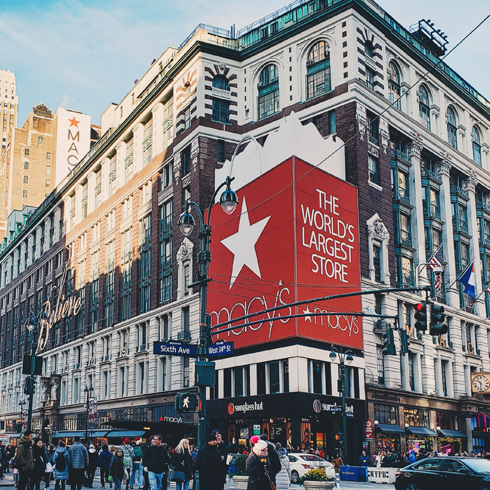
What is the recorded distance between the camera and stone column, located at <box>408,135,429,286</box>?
57.8m

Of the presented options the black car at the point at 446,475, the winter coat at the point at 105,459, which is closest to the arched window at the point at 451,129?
the black car at the point at 446,475

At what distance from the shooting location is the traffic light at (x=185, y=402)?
68.4ft

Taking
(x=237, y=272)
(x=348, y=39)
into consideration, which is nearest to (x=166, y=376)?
(x=237, y=272)

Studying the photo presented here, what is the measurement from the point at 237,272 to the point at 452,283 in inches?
808

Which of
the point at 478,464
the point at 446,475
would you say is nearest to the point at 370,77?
the point at 478,464

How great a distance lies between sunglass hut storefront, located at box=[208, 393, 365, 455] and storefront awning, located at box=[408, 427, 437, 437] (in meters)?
5.57

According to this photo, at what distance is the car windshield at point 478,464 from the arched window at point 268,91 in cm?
4116

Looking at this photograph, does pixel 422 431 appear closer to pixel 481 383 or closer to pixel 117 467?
pixel 481 383

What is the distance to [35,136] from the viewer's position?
13725 cm

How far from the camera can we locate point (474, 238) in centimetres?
6638

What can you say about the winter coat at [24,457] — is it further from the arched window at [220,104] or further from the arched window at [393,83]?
the arched window at [393,83]

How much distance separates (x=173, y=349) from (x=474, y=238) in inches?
1996

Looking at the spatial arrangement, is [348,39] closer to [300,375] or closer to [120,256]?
[300,375]

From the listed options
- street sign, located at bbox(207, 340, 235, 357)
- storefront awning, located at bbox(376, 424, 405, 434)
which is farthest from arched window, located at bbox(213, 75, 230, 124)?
street sign, located at bbox(207, 340, 235, 357)
